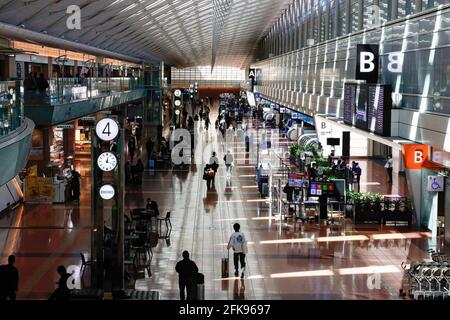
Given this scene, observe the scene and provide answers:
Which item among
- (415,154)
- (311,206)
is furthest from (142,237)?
(311,206)

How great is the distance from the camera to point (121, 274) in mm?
15234

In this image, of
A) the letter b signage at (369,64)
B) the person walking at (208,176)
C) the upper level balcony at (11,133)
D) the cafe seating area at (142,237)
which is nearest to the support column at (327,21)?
the person walking at (208,176)

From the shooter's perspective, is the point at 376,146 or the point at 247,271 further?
the point at 376,146

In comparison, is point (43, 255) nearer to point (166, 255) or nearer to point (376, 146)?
point (166, 255)

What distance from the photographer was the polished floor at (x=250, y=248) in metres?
15.4

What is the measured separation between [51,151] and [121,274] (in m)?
18.2

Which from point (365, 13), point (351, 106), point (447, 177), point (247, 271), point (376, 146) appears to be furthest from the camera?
point (376, 146)

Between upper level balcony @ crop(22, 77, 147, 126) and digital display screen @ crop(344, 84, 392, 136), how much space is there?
782 centimetres

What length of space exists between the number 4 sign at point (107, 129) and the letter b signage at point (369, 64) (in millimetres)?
8863

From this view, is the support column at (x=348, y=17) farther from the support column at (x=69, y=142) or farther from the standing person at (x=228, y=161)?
the support column at (x=69, y=142)

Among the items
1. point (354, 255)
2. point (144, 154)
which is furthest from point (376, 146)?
point (354, 255)

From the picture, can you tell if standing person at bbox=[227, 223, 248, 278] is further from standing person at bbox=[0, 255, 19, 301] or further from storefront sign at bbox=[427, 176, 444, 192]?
storefront sign at bbox=[427, 176, 444, 192]

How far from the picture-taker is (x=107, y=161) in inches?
612

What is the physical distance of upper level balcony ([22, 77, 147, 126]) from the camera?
20172mm
